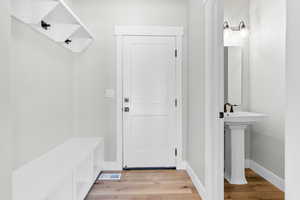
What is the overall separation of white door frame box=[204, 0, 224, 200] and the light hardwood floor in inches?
18.5

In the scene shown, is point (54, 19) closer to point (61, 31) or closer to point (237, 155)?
point (61, 31)

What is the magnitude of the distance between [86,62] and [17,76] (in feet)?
4.90

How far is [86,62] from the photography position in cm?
340

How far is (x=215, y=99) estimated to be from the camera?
2.16 meters

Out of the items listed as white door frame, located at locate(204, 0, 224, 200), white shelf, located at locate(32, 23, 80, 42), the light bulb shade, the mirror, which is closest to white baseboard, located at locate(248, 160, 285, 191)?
the mirror

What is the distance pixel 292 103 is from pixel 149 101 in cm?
A: 249

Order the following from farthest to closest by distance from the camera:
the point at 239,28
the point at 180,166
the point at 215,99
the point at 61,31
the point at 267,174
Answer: the point at 180,166
the point at 239,28
the point at 267,174
the point at 61,31
the point at 215,99

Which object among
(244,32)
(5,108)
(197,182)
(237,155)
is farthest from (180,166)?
(5,108)

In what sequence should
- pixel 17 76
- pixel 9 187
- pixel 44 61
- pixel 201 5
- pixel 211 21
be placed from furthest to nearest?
pixel 201 5, pixel 44 61, pixel 211 21, pixel 17 76, pixel 9 187

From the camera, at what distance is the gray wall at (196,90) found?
8.55ft

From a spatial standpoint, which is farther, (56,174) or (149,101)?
(149,101)

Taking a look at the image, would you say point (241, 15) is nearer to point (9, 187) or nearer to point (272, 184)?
point (272, 184)

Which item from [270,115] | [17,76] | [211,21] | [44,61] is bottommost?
[270,115]

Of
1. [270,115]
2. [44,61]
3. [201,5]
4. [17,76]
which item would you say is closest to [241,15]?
[201,5]
